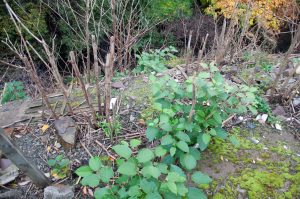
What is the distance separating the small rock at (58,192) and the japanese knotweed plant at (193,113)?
73cm

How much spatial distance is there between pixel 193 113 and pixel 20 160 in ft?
3.93

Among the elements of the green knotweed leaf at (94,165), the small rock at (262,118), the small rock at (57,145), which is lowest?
the small rock at (57,145)

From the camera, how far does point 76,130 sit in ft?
8.09

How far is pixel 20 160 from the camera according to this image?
1.75 meters

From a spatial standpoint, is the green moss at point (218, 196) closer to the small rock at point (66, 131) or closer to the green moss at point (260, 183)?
the green moss at point (260, 183)

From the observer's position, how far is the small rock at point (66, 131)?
7.79 ft

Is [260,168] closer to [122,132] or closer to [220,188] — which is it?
[220,188]

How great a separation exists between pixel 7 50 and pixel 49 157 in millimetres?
4364

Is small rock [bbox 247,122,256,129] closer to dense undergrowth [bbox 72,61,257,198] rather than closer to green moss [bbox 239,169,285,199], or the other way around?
green moss [bbox 239,169,285,199]

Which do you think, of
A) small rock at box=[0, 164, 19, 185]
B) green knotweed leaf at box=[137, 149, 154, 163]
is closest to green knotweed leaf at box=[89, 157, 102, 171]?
green knotweed leaf at box=[137, 149, 154, 163]

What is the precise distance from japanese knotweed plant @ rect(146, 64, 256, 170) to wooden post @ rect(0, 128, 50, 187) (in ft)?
2.74

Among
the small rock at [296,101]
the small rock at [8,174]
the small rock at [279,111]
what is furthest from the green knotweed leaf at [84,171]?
the small rock at [296,101]

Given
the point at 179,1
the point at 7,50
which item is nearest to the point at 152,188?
the point at 7,50

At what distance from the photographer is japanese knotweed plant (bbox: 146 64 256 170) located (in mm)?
1744
